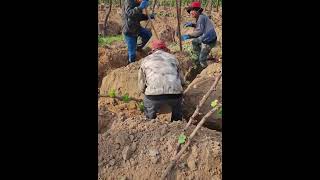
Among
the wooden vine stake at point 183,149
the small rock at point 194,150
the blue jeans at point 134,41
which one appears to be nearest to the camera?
the wooden vine stake at point 183,149

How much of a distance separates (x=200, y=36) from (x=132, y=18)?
93cm

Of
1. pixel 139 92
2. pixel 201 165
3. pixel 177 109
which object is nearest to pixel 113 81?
pixel 139 92

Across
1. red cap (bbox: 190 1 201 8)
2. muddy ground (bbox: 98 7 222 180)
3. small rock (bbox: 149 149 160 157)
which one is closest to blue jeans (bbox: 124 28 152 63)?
muddy ground (bbox: 98 7 222 180)

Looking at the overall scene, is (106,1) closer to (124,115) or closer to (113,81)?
(113,81)

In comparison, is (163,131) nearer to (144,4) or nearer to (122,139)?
(122,139)

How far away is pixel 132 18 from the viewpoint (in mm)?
7676

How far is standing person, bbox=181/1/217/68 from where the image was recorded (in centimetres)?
757

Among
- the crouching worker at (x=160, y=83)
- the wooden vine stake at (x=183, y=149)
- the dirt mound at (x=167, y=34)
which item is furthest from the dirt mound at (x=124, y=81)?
the wooden vine stake at (x=183, y=149)

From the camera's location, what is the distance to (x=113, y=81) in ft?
25.6

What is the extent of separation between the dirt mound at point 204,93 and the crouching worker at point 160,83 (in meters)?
0.27

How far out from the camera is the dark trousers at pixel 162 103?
7.22m

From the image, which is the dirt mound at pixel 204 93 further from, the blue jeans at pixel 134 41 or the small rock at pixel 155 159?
the small rock at pixel 155 159

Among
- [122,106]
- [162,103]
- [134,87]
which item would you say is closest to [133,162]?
[162,103]
